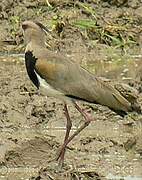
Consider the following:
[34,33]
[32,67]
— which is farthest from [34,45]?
[32,67]

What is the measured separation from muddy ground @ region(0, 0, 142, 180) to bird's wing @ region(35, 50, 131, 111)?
56 centimetres

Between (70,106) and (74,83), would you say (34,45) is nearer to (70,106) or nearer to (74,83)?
(74,83)

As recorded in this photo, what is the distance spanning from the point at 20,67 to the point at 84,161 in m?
3.11

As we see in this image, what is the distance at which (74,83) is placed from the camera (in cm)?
748

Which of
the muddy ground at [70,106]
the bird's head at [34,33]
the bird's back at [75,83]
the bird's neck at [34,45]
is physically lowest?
the muddy ground at [70,106]

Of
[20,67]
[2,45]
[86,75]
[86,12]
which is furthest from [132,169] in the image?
[86,12]

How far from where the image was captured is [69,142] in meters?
7.93

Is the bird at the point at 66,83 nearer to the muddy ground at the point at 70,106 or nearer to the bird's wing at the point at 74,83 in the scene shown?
the bird's wing at the point at 74,83

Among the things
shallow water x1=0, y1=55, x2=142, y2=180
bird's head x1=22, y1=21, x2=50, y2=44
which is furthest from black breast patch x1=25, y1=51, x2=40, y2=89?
shallow water x1=0, y1=55, x2=142, y2=180

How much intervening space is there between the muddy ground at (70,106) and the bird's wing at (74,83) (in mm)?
562

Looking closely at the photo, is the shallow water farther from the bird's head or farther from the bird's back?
the bird's head

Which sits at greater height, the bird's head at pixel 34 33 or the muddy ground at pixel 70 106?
the bird's head at pixel 34 33

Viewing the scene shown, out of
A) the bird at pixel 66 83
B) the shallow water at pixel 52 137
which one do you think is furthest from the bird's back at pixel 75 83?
the shallow water at pixel 52 137

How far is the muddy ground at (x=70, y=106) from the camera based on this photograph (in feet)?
24.6
